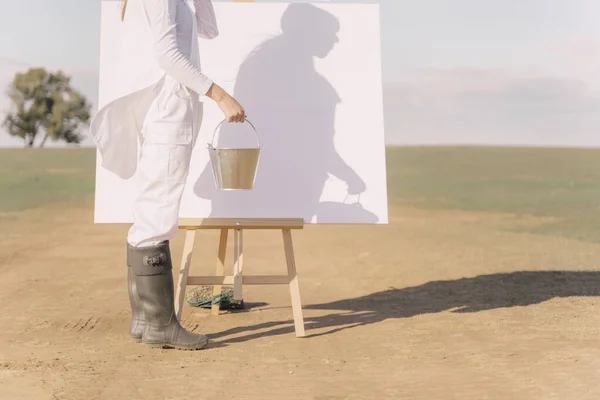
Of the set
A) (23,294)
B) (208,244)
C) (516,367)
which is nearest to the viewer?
(516,367)

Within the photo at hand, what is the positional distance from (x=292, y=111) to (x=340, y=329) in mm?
1309

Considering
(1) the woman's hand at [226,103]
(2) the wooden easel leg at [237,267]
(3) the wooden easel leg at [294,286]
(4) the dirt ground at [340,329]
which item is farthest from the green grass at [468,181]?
(1) the woman's hand at [226,103]

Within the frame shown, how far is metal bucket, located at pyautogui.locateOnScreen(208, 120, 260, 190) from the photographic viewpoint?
4.49 m

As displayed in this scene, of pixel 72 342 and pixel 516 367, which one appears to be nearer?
pixel 516 367

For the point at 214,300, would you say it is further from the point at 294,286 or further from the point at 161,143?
the point at 161,143

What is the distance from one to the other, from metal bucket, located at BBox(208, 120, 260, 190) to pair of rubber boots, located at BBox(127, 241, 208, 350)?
457 millimetres

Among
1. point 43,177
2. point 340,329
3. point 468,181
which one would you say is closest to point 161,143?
point 340,329

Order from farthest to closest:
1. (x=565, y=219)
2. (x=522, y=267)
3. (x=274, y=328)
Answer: (x=565, y=219)
(x=522, y=267)
(x=274, y=328)

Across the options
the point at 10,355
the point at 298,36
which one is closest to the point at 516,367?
the point at 298,36

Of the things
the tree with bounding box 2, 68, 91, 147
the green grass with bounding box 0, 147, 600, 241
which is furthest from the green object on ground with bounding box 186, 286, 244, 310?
the tree with bounding box 2, 68, 91, 147

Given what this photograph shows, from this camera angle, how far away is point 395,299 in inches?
249

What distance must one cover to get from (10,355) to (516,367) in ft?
8.32

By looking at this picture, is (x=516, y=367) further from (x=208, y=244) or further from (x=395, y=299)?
(x=208, y=244)

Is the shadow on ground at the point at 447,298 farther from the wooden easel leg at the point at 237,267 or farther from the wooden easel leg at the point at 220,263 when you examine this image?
the wooden easel leg at the point at 220,263
